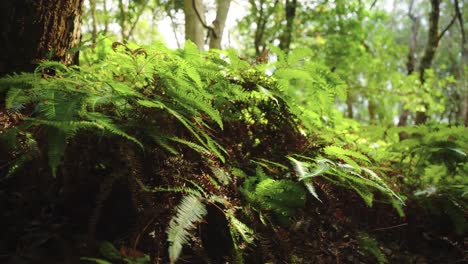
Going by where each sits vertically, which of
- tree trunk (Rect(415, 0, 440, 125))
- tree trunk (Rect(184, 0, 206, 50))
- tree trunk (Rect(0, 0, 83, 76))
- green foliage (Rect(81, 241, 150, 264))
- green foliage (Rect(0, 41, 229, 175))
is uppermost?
tree trunk (Rect(415, 0, 440, 125))

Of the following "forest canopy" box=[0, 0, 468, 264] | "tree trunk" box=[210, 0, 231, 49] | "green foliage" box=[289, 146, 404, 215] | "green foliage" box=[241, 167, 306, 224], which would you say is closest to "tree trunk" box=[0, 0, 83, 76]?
"forest canopy" box=[0, 0, 468, 264]

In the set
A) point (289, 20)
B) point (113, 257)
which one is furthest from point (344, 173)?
point (289, 20)

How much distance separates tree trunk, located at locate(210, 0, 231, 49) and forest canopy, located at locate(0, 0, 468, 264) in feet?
9.10

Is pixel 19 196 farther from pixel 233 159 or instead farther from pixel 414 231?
pixel 414 231

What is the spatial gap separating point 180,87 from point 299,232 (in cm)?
119

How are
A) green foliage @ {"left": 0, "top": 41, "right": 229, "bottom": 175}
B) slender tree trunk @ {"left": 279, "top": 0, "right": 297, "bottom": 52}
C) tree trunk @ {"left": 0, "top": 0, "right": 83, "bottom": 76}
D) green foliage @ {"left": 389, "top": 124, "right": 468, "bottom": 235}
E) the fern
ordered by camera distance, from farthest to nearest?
slender tree trunk @ {"left": 279, "top": 0, "right": 297, "bottom": 52}, green foliage @ {"left": 389, "top": 124, "right": 468, "bottom": 235}, tree trunk @ {"left": 0, "top": 0, "right": 83, "bottom": 76}, green foliage @ {"left": 0, "top": 41, "right": 229, "bottom": 175}, the fern

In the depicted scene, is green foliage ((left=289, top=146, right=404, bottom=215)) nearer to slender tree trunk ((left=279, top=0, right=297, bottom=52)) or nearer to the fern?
the fern

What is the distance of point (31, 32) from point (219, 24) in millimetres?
3825

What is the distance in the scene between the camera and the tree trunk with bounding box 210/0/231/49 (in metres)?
Result: 5.46

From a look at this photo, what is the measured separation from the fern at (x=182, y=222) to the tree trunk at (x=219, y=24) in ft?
14.1

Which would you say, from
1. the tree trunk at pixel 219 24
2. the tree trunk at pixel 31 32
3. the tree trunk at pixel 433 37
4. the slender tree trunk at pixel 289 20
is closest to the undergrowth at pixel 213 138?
the tree trunk at pixel 31 32

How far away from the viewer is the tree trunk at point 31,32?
81.0 inches

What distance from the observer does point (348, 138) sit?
3525 millimetres

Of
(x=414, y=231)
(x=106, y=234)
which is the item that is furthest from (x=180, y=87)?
(x=414, y=231)
